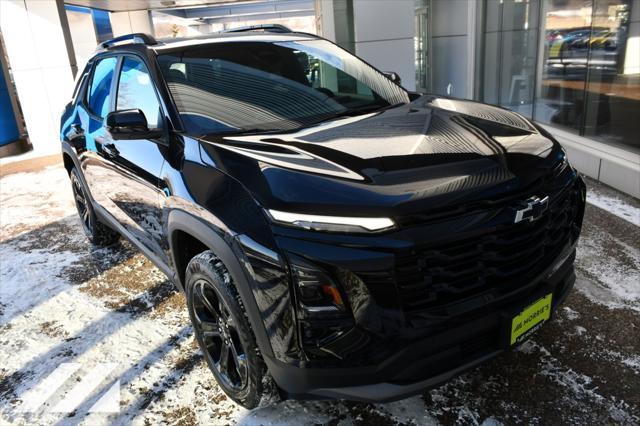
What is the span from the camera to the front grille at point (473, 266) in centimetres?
174

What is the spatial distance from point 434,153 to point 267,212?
744 millimetres

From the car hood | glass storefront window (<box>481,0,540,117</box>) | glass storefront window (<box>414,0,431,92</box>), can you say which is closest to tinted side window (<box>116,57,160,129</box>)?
the car hood

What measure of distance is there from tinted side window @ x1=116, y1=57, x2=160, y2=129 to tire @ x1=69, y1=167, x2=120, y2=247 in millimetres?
1387

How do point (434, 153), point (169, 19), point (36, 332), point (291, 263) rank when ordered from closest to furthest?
point (291, 263), point (434, 153), point (36, 332), point (169, 19)

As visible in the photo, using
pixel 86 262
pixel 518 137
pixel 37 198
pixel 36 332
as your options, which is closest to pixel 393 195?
pixel 518 137

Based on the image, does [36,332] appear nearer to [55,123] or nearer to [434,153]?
[434,153]

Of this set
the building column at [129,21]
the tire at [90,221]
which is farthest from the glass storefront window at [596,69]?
the building column at [129,21]

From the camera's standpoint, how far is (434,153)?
2053mm

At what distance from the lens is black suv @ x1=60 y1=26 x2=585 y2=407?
1.73m

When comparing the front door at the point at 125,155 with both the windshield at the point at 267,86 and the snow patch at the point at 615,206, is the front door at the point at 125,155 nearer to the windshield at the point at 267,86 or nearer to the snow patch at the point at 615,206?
the windshield at the point at 267,86

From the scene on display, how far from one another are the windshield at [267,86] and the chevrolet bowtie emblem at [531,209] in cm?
112

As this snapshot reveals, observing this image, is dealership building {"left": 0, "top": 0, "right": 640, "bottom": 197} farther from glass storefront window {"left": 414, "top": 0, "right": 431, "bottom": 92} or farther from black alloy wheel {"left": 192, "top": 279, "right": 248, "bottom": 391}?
black alloy wheel {"left": 192, "top": 279, "right": 248, "bottom": 391}

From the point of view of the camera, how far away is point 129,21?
2112 centimetres

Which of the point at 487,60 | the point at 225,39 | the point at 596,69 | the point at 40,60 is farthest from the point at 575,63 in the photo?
the point at 40,60
